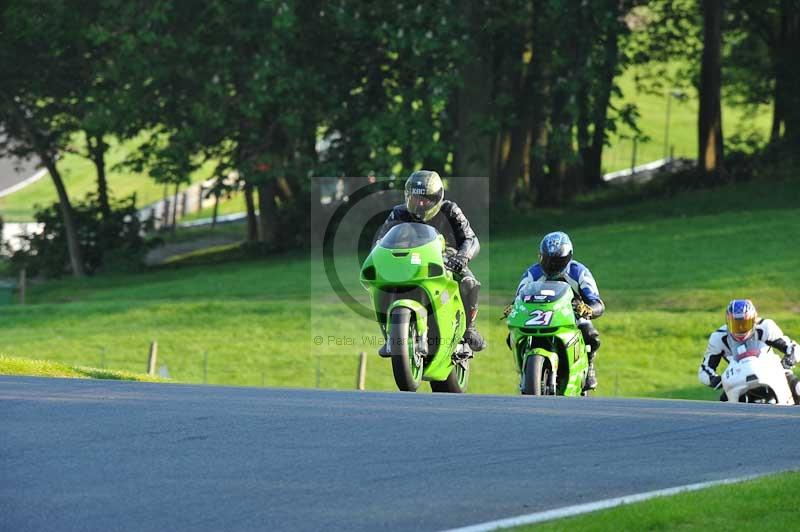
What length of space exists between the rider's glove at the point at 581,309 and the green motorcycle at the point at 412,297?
131 centimetres

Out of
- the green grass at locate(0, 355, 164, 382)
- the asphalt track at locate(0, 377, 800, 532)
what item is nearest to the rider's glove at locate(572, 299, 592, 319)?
the asphalt track at locate(0, 377, 800, 532)

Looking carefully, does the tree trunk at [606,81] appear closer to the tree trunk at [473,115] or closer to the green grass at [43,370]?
the tree trunk at [473,115]

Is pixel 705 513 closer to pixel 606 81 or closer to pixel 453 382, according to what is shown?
pixel 453 382

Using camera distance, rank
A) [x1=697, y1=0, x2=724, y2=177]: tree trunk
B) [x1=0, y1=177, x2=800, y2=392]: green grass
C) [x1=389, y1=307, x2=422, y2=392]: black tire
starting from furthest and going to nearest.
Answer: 1. [x1=697, y1=0, x2=724, y2=177]: tree trunk
2. [x1=0, y1=177, x2=800, y2=392]: green grass
3. [x1=389, y1=307, x2=422, y2=392]: black tire

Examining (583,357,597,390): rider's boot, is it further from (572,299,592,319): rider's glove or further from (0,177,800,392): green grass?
(0,177,800,392): green grass

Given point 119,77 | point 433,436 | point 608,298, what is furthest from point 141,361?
point 433,436

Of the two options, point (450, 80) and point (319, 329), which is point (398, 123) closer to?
point (450, 80)

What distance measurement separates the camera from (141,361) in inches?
1272

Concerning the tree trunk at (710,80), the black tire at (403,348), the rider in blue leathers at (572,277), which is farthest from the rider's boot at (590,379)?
the tree trunk at (710,80)

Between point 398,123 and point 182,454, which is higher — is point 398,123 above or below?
above

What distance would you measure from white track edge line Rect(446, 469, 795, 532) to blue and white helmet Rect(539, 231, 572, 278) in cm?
657

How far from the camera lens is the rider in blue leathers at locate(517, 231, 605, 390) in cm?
1533

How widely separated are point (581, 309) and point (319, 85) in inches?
1241

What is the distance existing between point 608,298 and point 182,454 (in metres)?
28.3
